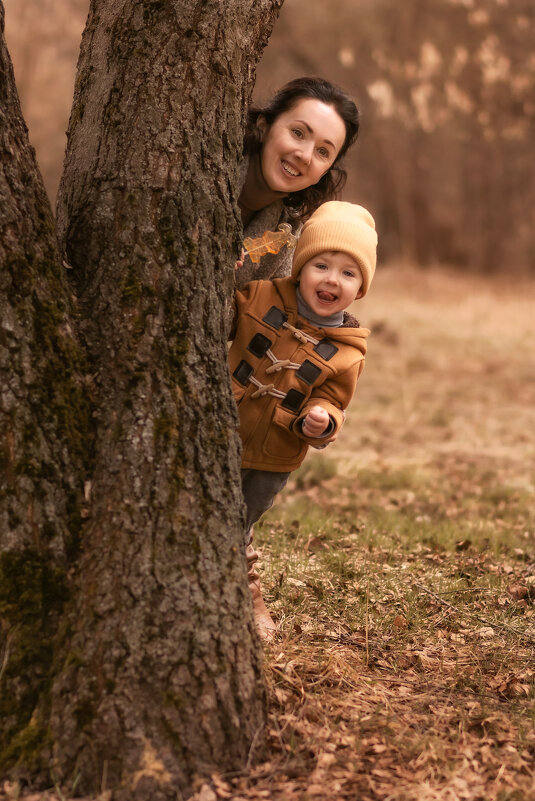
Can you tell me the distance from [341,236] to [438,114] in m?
18.6

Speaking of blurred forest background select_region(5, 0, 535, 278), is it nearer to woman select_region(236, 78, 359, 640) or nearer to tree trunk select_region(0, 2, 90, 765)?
woman select_region(236, 78, 359, 640)

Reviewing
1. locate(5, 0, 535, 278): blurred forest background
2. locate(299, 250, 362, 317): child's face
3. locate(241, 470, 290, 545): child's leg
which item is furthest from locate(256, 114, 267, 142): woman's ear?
locate(5, 0, 535, 278): blurred forest background

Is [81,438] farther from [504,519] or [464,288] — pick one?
[464,288]

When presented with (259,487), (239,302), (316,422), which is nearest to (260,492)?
(259,487)

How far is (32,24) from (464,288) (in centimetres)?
1072

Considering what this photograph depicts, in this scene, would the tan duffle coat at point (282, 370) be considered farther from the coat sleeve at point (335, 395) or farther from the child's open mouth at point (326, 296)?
the child's open mouth at point (326, 296)

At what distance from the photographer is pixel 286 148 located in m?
3.38

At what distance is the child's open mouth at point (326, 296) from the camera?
3268mm

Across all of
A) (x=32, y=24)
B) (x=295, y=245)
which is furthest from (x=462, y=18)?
(x=295, y=245)

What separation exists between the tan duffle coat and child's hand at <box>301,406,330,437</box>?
0.07 meters

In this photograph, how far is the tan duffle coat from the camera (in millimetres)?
3281

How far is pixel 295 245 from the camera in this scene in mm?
3484

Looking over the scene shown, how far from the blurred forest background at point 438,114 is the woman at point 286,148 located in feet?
53.2

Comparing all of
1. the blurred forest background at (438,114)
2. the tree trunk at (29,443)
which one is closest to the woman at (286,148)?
the tree trunk at (29,443)
